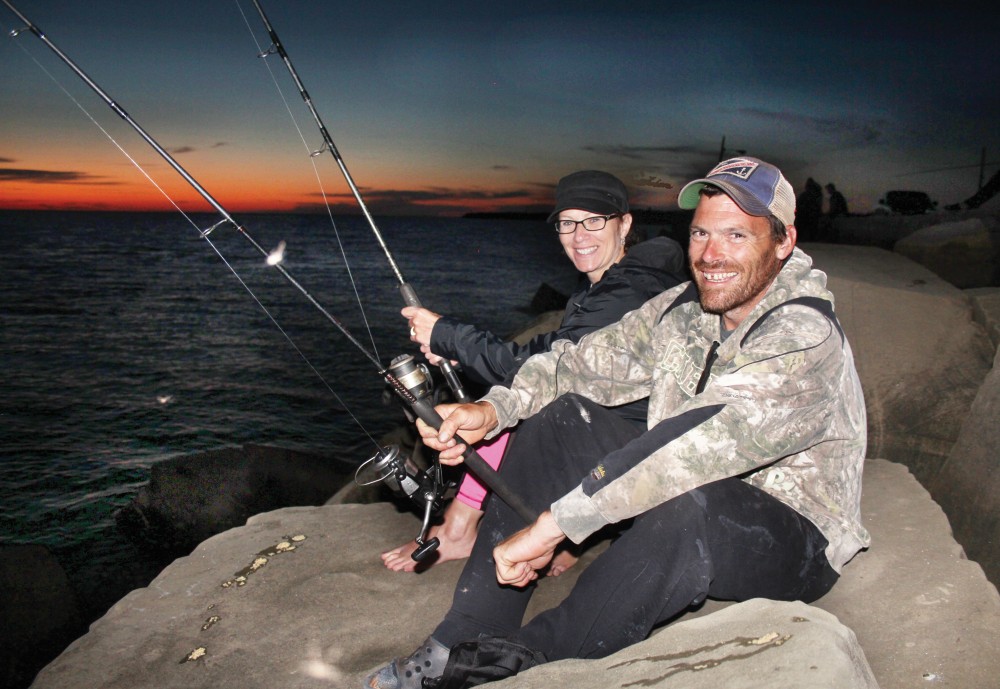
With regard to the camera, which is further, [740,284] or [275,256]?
[275,256]

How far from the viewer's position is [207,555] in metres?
3.79

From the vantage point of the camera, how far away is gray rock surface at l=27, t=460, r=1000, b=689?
200cm

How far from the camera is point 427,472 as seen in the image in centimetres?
330

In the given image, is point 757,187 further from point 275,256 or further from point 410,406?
point 275,256

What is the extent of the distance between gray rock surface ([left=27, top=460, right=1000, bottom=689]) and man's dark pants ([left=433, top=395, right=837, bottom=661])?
90 millimetres

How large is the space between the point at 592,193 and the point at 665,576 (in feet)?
7.06

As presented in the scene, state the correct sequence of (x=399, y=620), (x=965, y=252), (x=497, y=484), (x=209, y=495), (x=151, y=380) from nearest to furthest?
1. (x=497, y=484)
2. (x=399, y=620)
3. (x=209, y=495)
4. (x=965, y=252)
5. (x=151, y=380)

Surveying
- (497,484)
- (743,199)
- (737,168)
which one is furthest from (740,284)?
(497,484)

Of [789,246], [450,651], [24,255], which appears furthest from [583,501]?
[24,255]

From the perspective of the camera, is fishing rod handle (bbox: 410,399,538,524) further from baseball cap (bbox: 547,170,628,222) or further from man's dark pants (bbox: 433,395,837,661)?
baseball cap (bbox: 547,170,628,222)

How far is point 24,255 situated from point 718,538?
45.3 m

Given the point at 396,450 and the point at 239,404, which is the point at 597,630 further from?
the point at 239,404

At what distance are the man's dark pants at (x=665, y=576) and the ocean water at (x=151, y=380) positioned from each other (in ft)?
9.52

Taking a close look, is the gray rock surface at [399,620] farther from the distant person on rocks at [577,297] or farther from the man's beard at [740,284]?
the man's beard at [740,284]
